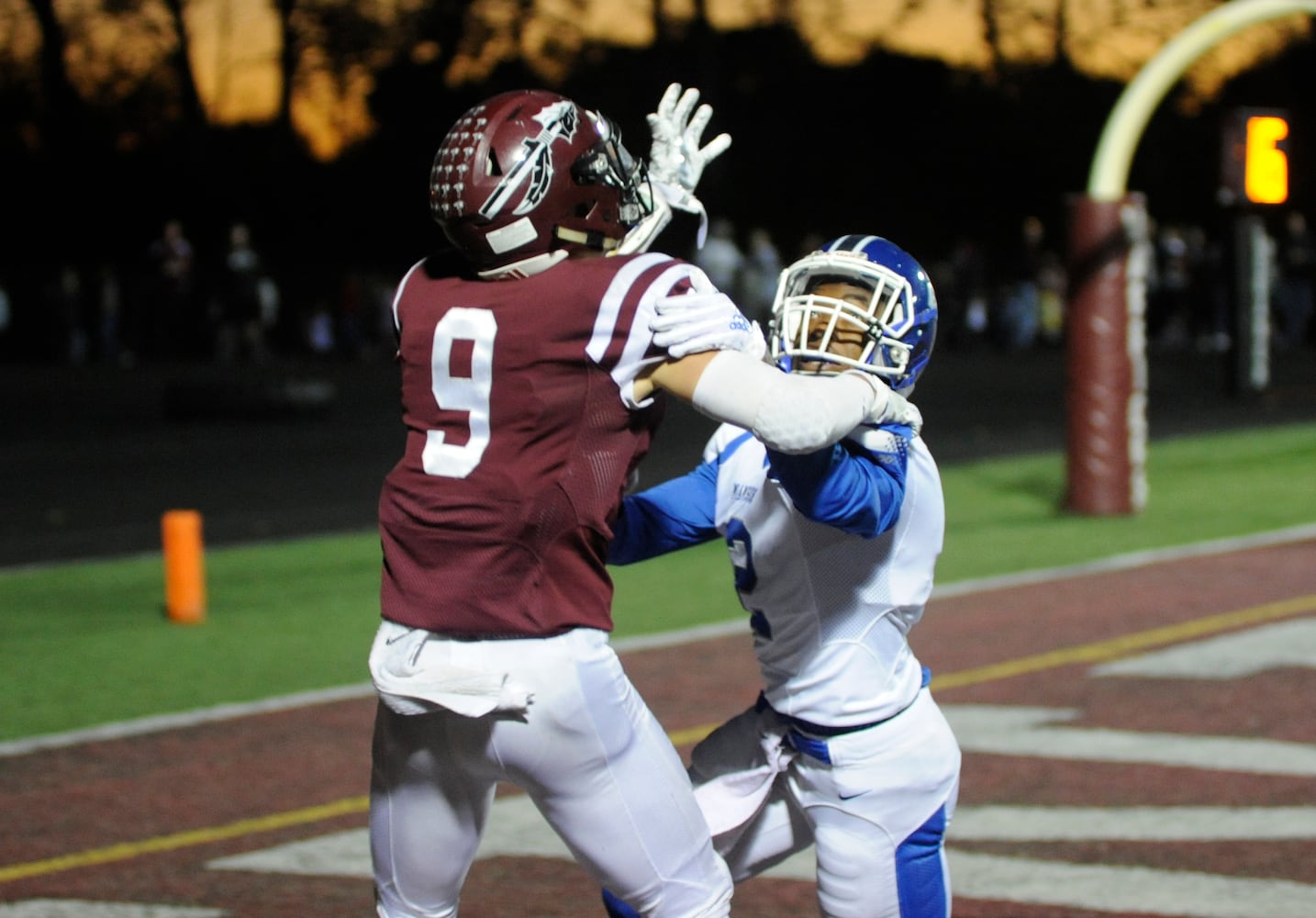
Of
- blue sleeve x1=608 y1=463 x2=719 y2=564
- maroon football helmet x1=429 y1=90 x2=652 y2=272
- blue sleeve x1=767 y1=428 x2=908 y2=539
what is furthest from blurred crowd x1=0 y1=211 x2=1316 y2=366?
maroon football helmet x1=429 y1=90 x2=652 y2=272

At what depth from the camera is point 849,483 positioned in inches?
130

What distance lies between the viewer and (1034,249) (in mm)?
35594

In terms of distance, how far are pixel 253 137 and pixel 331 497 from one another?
21.0m

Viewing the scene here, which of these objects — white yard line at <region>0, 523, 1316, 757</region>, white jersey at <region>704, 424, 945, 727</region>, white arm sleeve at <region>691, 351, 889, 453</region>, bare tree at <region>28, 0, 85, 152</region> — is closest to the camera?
white arm sleeve at <region>691, 351, 889, 453</region>

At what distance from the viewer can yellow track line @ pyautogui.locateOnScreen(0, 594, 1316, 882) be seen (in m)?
5.80

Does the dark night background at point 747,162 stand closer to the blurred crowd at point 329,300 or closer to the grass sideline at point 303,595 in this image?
the blurred crowd at point 329,300

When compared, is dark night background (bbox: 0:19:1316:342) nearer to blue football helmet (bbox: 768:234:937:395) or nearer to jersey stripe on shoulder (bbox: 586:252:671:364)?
blue football helmet (bbox: 768:234:937:395)

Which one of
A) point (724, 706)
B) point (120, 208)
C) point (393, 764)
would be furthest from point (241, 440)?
point (393, 764)

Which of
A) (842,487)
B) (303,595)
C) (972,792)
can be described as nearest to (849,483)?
(842,487)

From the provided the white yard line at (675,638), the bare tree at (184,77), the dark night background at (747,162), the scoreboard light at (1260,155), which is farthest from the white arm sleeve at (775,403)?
the bare tree at (184,77)

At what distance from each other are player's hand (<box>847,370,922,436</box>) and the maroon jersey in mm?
352

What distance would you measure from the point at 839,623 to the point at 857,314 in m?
0.57

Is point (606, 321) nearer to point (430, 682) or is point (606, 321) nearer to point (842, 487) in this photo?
point (842, 487)

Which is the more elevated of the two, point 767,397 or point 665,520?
point 767,397
